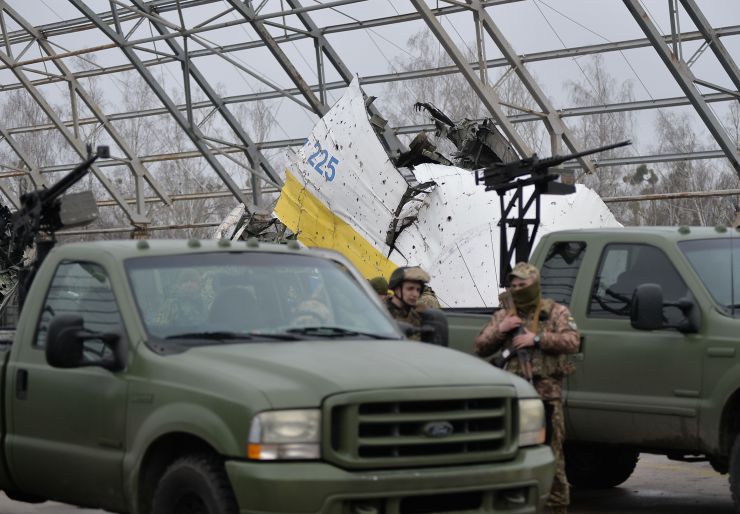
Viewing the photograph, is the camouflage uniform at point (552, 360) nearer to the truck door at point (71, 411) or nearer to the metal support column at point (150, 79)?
the truck door at point (71, 411)

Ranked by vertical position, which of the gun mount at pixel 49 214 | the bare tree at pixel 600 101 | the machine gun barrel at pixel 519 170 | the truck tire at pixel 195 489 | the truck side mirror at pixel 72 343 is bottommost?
the truck tire at pixel 195 489

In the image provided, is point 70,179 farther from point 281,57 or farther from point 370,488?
point 281,57

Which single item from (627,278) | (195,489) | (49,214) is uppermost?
(49,214)

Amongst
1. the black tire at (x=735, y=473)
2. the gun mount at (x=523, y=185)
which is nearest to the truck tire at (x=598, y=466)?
the gun mount at (x=523, y=185)

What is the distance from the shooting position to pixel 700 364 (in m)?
8.46

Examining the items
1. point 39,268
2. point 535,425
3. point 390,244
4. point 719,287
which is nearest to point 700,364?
point 719,287

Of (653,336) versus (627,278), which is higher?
(627,278)

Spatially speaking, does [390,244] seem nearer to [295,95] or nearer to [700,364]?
[700,364]

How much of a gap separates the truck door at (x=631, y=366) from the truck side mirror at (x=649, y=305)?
30 centimetres

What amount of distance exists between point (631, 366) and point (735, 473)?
95cm

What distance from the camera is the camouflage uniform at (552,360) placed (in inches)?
317

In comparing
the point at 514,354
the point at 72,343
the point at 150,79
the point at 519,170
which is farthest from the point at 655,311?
the point at 150,79

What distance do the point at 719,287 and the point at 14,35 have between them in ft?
92.9

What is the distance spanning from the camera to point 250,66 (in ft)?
98.4
